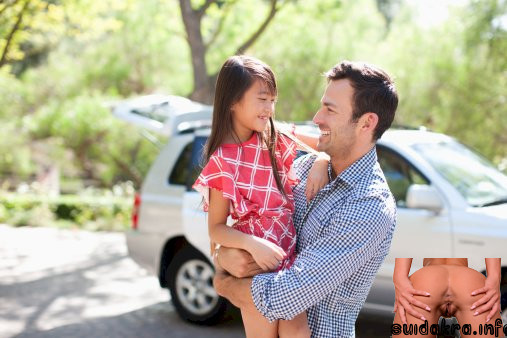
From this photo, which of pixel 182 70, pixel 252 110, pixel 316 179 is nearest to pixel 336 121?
pixel 316 179

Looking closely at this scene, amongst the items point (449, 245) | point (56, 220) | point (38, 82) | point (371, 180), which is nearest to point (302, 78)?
point (56, 220)

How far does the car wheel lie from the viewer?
713 cm

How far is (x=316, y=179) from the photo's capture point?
107 inches

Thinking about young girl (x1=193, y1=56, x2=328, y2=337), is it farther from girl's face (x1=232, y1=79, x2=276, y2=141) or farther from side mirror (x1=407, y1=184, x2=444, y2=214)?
side mirror (x1=407, y1=184, x2=444, y2=214)

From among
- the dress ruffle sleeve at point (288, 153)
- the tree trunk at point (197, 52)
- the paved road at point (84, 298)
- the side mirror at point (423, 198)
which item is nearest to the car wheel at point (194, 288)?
the paved road at point (84, 298)

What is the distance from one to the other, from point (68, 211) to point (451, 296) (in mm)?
15980

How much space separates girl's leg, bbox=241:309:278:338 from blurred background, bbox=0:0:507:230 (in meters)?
7.19

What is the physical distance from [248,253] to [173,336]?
15.1 ft

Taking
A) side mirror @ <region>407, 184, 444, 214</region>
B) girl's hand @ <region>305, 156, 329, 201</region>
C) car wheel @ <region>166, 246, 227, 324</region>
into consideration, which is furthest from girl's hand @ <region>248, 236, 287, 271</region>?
car wheel @ <region>166, 246, 227, 324</region>

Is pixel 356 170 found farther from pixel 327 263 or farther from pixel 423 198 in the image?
pixel 423 198

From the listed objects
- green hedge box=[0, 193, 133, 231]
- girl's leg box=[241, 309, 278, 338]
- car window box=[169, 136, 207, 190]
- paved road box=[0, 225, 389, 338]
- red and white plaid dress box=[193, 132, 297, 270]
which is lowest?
green hedge box=[0, 193, 133, 231]

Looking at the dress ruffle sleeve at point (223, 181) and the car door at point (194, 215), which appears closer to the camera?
the dress ruffle sleeve at point (223, 181)

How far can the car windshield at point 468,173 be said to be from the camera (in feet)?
20.4

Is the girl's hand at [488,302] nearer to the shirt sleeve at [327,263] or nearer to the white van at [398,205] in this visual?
the shirt sleeve at [327,263]
